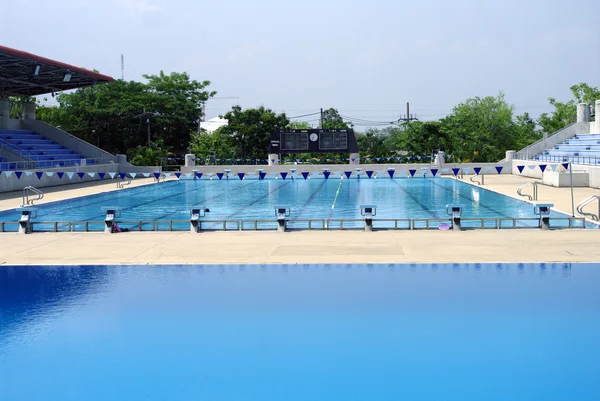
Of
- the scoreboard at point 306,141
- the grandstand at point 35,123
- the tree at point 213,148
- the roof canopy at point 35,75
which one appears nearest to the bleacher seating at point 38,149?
the grandstand at point 35,123

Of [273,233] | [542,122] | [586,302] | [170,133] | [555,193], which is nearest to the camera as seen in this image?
[586,302]

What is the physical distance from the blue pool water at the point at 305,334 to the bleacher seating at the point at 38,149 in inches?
1377

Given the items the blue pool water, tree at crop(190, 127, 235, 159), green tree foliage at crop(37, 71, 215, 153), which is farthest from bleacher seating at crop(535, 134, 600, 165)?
green tree foliage at crop(37, 71, 215, 153)

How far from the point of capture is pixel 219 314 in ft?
36.7

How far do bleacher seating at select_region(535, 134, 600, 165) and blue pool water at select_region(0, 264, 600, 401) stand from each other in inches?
1317

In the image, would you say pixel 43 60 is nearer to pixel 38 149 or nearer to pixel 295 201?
pixel 38 149

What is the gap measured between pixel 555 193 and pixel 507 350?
84.9 ft

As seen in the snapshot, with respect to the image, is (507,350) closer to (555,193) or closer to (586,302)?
(586,302)

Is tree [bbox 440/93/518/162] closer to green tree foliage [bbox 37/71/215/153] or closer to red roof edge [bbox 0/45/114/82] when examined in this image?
green tree foliage [bbox 37/71/215/153]

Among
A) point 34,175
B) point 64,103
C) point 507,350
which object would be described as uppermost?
point 64,103

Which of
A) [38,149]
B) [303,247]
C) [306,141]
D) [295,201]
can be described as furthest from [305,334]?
[306,141]

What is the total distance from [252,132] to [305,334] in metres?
60.5

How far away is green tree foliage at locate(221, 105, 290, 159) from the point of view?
69875mm

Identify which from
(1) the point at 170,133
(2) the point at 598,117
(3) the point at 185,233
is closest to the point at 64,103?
(1) the point at 170,133
